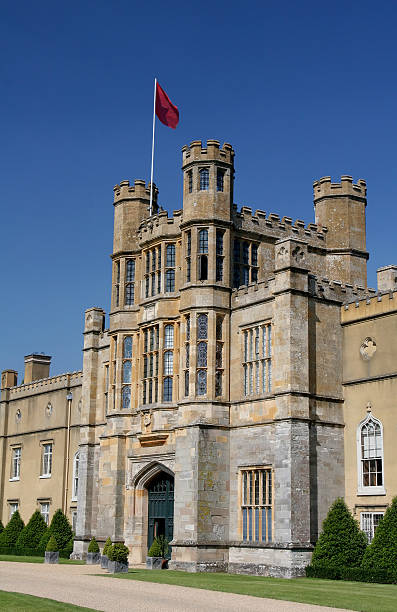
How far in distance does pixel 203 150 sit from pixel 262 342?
26.3 ft

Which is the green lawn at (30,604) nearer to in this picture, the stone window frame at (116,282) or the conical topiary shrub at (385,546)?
the conical topiary shrub at (385,546)

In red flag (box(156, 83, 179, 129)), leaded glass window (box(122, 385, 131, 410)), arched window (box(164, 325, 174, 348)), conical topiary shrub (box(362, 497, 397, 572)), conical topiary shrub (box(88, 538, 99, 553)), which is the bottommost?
conical topiary shrub (box(88, 538, 99, 553))

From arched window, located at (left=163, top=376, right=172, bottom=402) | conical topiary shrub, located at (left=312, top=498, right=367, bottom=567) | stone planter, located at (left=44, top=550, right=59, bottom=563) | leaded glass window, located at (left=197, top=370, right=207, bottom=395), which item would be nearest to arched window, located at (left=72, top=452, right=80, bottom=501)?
stone planter, located at (left=44, top=550, right=59, bottom=563)

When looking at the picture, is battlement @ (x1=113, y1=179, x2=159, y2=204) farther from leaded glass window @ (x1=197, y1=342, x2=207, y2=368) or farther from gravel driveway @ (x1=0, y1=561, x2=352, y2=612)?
gravel driveway @ (x1=0, y1=561, x2=352, y2=612)

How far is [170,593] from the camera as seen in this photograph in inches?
840

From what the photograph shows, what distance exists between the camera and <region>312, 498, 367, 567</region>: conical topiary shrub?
27.2 m

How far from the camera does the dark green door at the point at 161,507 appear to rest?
1304 inches

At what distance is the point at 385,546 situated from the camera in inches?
1030

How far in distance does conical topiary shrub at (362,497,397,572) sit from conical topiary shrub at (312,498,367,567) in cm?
75

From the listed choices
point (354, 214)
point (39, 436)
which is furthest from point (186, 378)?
point (39, 436)

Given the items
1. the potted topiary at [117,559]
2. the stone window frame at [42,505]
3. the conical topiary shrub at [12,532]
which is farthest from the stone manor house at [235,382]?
the conical topiary shrub at [12,532]

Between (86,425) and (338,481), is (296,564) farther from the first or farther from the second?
(86,425)

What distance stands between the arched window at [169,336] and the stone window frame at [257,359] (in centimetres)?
321

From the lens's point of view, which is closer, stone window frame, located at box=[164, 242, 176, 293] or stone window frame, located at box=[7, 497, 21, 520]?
stone window frame, located at box=[164, 242, 176, 293]
